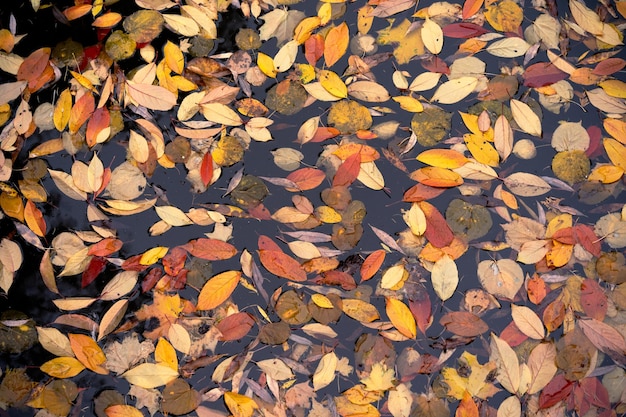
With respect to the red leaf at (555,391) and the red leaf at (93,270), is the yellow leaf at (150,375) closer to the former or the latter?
the red leaf at (93,270)

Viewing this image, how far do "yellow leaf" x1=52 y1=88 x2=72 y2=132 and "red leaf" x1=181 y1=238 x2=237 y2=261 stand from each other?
557 millimetres

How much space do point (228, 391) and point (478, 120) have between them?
1.07 m

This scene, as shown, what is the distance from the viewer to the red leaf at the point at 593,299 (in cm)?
161

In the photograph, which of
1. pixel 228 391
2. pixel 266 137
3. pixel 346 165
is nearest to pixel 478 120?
pixel 346 165

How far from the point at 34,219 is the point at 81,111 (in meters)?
0.36

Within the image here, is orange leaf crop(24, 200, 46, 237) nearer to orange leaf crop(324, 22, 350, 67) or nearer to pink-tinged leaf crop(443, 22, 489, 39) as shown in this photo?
orange leaf crop(324, 22, 350, 67)

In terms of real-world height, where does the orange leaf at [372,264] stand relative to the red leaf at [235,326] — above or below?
above

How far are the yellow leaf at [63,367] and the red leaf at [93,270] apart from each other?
0.21 meters

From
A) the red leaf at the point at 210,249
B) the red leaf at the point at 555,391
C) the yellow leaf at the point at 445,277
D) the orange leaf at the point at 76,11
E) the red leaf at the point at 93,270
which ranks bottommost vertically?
the red leaf at the point at 555,391

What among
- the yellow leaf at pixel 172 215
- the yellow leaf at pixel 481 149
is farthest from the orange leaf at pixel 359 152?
the yellow leaf at pixel 172 215

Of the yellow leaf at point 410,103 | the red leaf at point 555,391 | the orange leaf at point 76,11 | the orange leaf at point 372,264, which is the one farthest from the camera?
the orange leaf at point 76,11

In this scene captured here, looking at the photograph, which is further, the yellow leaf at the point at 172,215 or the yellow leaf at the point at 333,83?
the yellow leaf at the point at 333,83

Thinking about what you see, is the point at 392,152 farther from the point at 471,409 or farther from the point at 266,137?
the point at 471,409

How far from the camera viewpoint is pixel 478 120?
1.77 m
